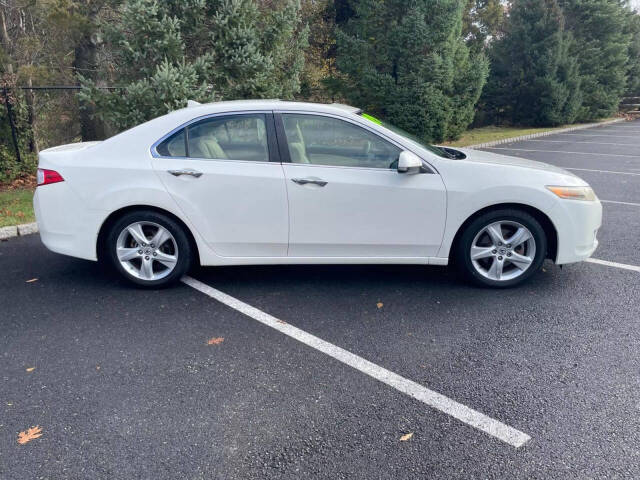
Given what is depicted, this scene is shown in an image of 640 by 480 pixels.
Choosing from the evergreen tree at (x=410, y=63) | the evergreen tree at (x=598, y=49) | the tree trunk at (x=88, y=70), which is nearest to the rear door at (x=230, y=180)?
the tree trunk at (x=88, y=70)

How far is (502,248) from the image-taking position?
15.5 feet

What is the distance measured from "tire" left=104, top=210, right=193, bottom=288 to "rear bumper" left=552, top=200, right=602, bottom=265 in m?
3.15

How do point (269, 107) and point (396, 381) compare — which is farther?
point (269, 107)

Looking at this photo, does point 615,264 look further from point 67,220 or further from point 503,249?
point 67,220

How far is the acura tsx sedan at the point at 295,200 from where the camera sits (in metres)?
4.57

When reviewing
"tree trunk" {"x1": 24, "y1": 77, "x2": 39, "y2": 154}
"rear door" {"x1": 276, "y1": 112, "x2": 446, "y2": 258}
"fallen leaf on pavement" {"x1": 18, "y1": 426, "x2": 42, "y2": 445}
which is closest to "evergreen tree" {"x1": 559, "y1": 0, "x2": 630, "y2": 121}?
"tree trunk" {"x1": 24, "y1": 77, "x2": 39, "y2": 154}

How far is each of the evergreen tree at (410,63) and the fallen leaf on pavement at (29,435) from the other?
1374 centimetres

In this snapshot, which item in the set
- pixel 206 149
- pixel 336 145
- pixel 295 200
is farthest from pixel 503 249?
pixel 206 149

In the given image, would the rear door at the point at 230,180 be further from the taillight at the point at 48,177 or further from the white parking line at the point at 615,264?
the white parking line at the point at 615,264

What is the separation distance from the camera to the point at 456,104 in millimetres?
16297

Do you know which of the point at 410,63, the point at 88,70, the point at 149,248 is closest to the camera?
the point at 149,248

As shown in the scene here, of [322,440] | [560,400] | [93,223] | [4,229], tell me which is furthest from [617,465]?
[4,229]

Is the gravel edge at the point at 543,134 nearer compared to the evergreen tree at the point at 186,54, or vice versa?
the evergreen tree at the point at 186,54

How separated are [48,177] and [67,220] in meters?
0.41
